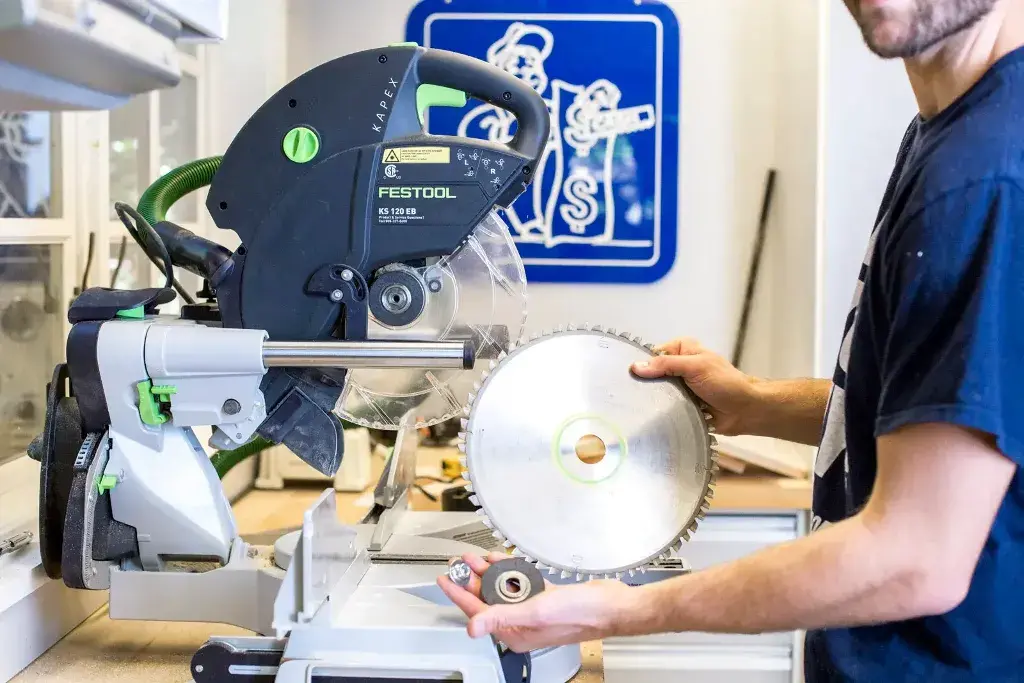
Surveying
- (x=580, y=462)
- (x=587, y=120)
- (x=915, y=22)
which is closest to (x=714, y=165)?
(x=587, y=120)

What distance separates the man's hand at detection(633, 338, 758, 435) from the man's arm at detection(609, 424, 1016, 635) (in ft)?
1.05

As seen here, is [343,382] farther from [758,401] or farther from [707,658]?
[707,658]

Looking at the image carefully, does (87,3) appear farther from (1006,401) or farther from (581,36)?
(581,36)

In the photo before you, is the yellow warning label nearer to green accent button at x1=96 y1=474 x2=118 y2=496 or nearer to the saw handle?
the saw handle

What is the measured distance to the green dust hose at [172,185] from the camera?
1.12m

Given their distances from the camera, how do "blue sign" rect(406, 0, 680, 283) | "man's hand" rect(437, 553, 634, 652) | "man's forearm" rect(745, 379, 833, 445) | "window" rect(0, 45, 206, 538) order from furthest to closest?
1. "blue sign" rect(406, 0, 680, 283)
2. "window" rect(0, 45, 206, 538)
3. "man's forearm" rect(745, 379, 833, 445)
4. "man's hand" rect(437, 553, 634, 652)

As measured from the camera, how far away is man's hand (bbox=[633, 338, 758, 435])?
1.06 metres

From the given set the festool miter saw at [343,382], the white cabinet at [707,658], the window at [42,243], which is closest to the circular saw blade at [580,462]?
the festool miter saw at [343,382]

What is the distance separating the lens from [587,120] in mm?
2422

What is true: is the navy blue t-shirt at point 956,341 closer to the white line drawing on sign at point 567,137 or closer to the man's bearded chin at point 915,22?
the man's bearded chin at point 915,22

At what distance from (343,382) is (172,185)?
0.34 m

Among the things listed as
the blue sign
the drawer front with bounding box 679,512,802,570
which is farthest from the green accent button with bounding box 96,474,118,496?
the blue sign

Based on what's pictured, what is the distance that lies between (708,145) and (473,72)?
5.09 ft

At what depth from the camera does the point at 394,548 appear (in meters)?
1.17
